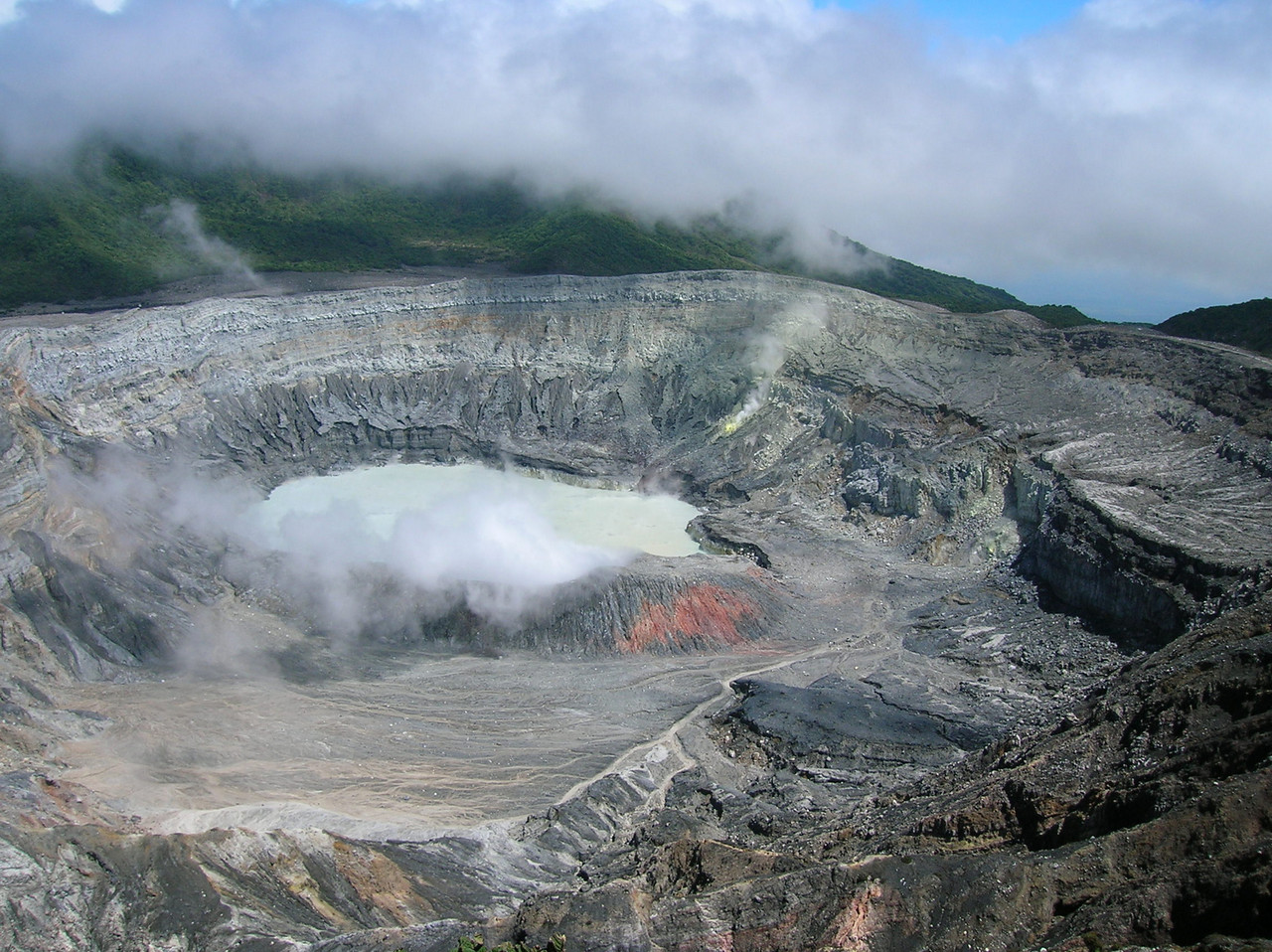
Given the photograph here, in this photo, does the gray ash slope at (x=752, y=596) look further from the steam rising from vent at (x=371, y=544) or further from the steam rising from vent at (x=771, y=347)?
the steam rising from vent at (x=371, y=544)

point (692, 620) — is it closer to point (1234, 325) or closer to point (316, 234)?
point (1234, 325)

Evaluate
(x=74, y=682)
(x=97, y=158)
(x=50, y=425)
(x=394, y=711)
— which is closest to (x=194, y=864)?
(x=394, y=711)

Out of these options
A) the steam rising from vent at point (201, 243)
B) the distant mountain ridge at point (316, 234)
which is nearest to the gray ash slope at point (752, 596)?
the steam rising from vent at point (201, 243)

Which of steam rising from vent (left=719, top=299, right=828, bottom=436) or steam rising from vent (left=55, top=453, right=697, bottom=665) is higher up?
steam rising from vent (left=719, top=299, right=828, bottom=436)

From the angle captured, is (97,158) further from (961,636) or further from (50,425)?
(961,636)

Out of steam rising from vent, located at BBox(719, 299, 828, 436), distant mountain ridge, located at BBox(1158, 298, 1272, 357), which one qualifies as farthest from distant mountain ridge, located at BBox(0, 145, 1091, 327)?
steam rising from vent, located at BBox(719, 299, 828, 436)

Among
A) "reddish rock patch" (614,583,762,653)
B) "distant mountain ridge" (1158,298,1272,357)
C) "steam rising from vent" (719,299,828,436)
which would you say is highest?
"distant mountain ridge" (1158,298,1272,357)

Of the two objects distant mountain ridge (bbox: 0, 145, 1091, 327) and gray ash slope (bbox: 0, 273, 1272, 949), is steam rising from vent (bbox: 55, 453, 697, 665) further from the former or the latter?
distant mountain ridge (bbox: 0, 145, 1091, 327)

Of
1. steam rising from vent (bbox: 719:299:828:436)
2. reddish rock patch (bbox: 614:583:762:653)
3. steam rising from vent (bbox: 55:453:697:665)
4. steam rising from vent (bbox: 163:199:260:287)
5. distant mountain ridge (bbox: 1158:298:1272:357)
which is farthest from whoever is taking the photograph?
steam rising from vent (bbox: 163:199:260:287)
